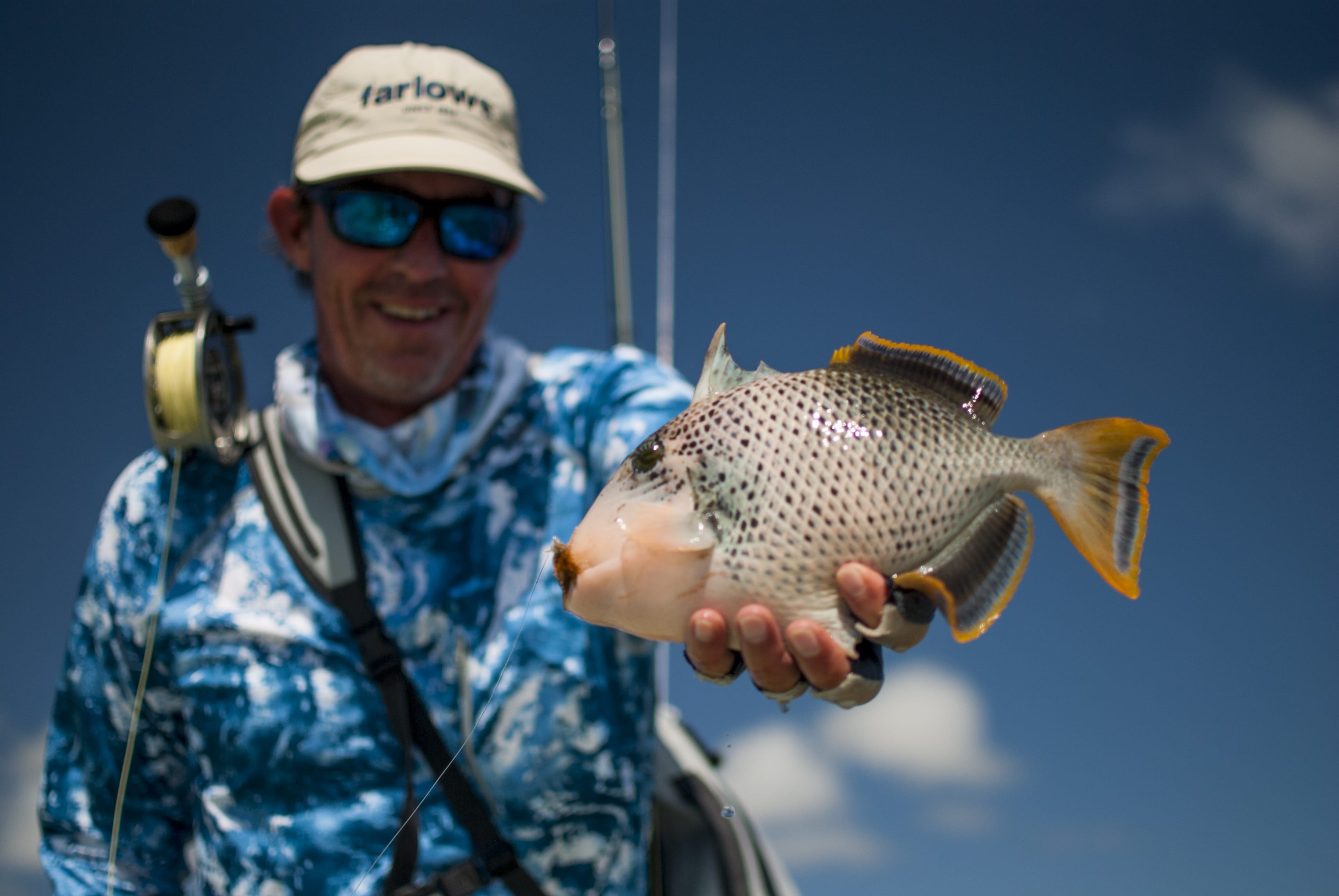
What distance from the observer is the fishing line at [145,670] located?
3174 millimetres

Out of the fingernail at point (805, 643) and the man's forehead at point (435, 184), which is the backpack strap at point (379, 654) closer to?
the man's forehead at point (435, 184)

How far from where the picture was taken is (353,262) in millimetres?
3176

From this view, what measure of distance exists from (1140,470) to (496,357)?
2.34 metres

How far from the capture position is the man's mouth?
3.16 metres

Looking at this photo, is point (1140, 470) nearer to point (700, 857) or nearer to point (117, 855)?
point (700, 857)

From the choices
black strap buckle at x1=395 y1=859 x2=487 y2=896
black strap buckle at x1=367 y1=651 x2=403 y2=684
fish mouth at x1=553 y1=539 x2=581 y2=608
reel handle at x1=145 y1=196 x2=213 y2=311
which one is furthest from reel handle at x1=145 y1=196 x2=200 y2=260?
fish mouth at x1=553 y1=539 x2=581 y2=608

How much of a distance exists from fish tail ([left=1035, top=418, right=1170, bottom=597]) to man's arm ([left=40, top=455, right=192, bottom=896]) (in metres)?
2.97

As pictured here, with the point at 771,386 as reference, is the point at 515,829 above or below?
below

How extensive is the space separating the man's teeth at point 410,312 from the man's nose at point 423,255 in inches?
3.8

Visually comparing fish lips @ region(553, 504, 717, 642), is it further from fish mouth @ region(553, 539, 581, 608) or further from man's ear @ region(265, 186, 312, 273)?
man's ear @ region(265, 186, 312, 273)

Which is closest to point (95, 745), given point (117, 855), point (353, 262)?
point (117, 855)

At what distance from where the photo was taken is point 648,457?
1.53 m

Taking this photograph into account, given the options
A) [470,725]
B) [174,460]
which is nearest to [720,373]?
[470,725]

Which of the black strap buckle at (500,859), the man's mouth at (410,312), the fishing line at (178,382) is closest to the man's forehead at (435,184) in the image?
the man's mouth at (410,312)
